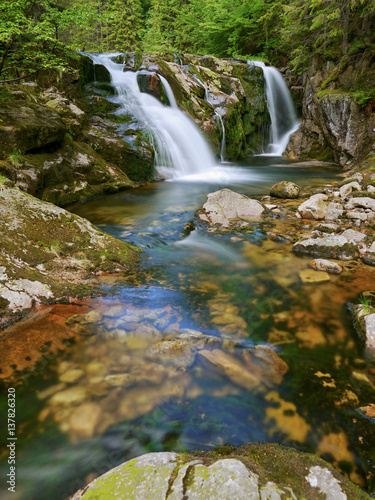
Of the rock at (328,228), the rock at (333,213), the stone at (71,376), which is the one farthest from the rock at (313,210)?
the stone at (71,376)

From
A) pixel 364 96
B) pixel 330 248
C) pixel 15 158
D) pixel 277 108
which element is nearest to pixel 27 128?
pixel 15 158

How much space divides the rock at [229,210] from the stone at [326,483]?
196 inches

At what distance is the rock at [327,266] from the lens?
407cm

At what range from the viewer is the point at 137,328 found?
278cm

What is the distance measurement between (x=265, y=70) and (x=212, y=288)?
1952 centimetres

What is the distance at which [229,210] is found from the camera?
6.62 meters

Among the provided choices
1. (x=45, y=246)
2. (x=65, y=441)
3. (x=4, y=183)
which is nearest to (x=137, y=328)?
(x=65, y=441)

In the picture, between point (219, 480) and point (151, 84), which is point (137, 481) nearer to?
point (219, 480)

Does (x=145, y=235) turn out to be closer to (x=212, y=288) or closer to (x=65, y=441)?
(x=212, y=288)

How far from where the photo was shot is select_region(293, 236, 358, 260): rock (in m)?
4.45

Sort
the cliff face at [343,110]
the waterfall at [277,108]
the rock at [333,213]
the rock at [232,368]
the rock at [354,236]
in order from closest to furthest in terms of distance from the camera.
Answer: the rock at [232,368] → the rock at [354,236] → the rock at [333,213] → the cliff face at [343,110] → the waterfall at [277,108]

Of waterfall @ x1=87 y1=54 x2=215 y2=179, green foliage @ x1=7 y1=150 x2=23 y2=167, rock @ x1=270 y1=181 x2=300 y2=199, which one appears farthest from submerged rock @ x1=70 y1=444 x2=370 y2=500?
waterfall @ x1=87 y1=54 x2=215 y2=179

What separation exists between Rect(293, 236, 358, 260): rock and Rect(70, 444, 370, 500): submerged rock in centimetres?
351

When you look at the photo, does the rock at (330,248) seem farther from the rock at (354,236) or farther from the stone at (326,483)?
the stone at (326,483)
